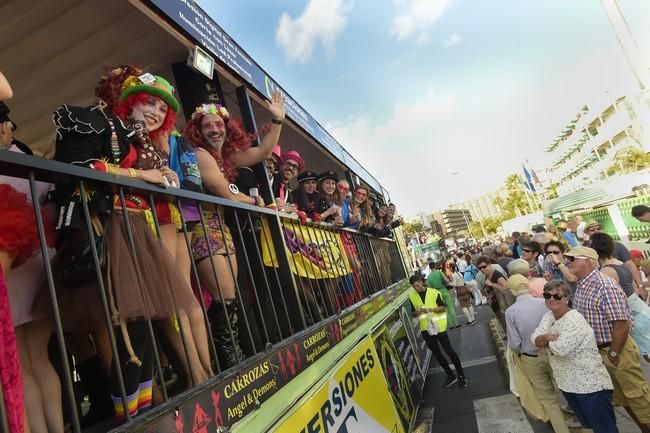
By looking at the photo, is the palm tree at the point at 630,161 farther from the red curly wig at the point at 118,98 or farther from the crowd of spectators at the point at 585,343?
the red curly wig at the point at 118,98

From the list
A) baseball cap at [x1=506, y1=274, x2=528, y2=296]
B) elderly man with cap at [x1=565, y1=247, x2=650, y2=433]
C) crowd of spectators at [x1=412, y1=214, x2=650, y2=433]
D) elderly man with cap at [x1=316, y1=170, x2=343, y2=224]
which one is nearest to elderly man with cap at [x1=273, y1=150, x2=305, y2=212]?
elderly man with cap at [x1=316, y1=170, x2=343, y2=224]

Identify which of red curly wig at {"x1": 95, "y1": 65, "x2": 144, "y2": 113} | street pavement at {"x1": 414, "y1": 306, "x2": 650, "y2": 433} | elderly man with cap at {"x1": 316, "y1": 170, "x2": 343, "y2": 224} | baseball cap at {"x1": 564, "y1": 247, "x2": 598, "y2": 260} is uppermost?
red curly wig at {"x1": 95, "y1": 65, "x2": 144, "y2": 113}

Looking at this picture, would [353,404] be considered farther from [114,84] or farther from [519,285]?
[519,285]

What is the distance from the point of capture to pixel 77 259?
1.49 meters

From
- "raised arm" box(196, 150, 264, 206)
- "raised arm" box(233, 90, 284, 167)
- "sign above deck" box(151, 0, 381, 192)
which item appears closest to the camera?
"raised arm" box(196, 150, 264, 206)

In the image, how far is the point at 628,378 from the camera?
3.75 metres

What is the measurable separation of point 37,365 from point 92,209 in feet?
2.02

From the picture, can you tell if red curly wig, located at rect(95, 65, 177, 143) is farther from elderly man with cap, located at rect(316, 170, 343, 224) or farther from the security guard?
the security guard

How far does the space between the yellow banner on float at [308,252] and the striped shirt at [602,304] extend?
2.45 metres

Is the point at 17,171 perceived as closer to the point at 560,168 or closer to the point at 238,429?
the point at 238,429

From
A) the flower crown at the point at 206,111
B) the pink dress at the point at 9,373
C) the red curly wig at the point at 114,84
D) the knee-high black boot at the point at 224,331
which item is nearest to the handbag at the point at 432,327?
the knee-high black boot at the point at 224,331

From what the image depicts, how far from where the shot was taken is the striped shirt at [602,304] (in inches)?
145

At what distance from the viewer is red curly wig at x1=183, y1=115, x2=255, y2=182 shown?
9.88 feet

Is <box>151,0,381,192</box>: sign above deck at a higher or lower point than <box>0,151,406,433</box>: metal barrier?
higher
